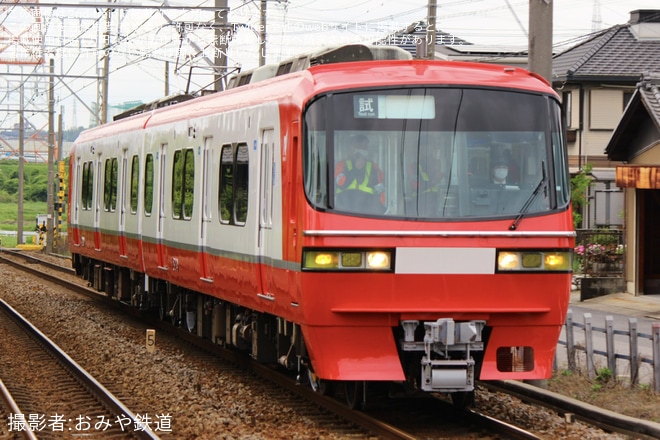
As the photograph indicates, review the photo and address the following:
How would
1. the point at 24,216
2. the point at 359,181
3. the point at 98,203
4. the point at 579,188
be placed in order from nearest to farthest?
1. the point at 359,181
2. the point at 98,203
3. the point at 579,188
4. the point at 24,216

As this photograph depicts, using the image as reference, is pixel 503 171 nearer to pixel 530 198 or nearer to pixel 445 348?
pixel 530 198

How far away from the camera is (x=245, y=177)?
11297 millimetres

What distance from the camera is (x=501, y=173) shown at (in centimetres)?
934

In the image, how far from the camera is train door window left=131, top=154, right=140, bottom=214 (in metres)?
17.1

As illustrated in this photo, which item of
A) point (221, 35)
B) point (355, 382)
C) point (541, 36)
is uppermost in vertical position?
point (221, 35)

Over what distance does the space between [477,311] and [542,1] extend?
3.40 metres

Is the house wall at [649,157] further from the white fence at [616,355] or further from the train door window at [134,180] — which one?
the train door window at [134,180]

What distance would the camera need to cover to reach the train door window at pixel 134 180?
17.1 meters

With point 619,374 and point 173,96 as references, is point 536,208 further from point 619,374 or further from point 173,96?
point 173,96

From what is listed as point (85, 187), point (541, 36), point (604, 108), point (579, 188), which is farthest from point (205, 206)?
point (604, 108)

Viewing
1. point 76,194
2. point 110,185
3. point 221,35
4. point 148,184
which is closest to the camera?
point 148,184

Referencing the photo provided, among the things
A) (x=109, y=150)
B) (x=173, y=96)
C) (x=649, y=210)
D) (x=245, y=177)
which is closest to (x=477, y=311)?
(x=245, y=177)

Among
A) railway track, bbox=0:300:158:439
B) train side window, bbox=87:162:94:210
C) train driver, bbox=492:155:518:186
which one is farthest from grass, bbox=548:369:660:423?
train side window, bbox=87:162:94:210

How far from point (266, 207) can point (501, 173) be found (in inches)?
86.8
